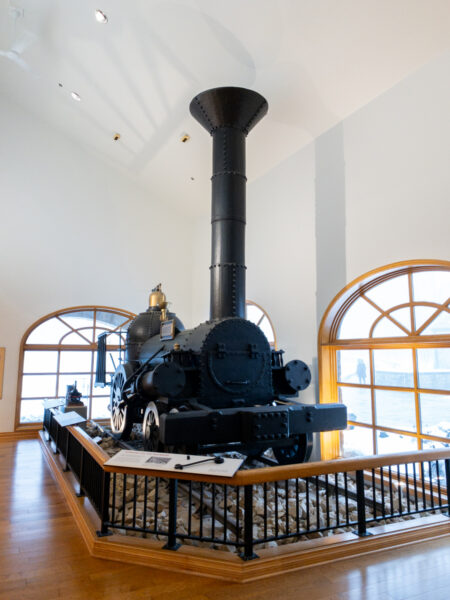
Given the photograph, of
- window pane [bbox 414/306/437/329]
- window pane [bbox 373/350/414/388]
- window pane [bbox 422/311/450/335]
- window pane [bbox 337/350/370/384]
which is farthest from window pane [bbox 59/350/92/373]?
window pane [bbox 422/311/450/335]

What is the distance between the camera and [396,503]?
4719 mm

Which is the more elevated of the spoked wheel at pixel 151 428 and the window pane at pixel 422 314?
the window pane at pixel 422 314

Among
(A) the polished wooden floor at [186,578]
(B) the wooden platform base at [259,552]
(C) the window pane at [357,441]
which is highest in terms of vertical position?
(C) the window pane at [357,441]

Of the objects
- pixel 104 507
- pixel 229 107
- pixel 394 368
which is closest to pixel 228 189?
pixel 229 107

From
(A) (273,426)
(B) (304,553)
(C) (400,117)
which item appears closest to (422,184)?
(C) (400,117)

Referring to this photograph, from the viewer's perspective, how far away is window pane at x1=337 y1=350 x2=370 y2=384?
623 cm

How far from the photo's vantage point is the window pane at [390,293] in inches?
225

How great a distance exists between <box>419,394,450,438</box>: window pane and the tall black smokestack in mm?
2627

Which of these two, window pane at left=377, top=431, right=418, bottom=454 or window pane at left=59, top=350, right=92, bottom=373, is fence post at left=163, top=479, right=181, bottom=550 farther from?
window pane at left=59, top=350, right=92, bottom=373

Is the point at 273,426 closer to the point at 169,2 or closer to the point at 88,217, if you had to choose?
the point at 169,2

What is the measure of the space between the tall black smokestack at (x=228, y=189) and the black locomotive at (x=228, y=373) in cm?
1

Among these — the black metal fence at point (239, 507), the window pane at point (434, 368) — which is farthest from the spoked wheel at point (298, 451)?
the window pane at point (434, 368)

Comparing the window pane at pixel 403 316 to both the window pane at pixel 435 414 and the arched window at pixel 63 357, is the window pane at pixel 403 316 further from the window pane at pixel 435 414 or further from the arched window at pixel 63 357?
the arched window at pixel 63 357

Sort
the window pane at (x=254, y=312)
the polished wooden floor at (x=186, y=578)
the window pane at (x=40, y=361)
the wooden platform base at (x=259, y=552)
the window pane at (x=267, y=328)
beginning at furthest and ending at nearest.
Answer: the window pane at (x=40, y=361) → the window pane at (x=254, y=312) → the window pane at (x=267, y=328) → the wooden platform base at (x=259, y=552) → the polished wooden floor at (x=186, y=578)
